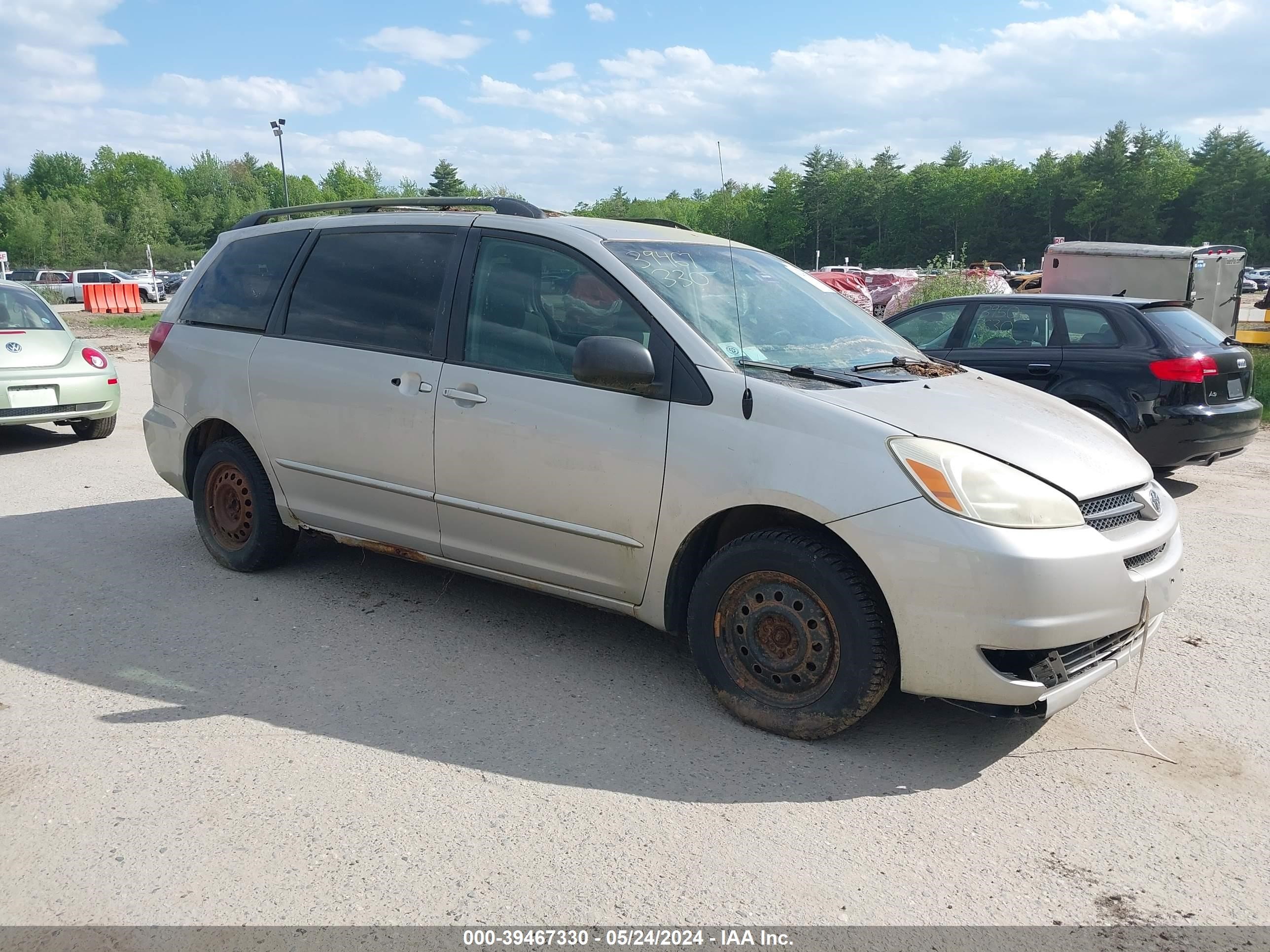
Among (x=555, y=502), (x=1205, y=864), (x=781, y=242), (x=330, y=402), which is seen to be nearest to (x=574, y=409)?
(x=555, y=502)

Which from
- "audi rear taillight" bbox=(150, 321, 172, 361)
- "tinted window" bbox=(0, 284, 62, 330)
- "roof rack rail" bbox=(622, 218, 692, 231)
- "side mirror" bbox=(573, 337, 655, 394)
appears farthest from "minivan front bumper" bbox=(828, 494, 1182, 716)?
"tinted window" bbox=(0, 284, 62, 330)

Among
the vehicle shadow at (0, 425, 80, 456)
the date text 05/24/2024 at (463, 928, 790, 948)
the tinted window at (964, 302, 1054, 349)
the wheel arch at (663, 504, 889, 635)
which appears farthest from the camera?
the vehicle shadow at (0, 425, 80, 456)

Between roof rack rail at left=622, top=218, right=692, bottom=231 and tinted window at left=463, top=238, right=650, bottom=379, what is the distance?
2.85ft

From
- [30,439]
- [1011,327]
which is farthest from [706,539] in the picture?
[30,439]

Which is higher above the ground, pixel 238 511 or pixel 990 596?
pixel 990 596

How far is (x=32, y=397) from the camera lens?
30.4 ft

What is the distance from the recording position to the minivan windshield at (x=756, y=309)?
4.07 metres

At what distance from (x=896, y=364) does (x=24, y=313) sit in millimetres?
8940

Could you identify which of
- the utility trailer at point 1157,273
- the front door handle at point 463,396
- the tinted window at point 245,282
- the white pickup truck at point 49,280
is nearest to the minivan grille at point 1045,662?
the front door handle at point 463,396

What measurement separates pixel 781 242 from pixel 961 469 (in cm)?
8393

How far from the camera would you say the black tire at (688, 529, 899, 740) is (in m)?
3.45

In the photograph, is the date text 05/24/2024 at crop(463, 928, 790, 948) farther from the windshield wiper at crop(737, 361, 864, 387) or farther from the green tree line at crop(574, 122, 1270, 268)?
the green tree line at crop(574, 122, 1270, 268)

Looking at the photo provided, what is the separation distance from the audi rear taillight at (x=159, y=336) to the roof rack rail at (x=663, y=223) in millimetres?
2763

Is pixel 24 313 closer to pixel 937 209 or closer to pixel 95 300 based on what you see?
pixel 95 300
